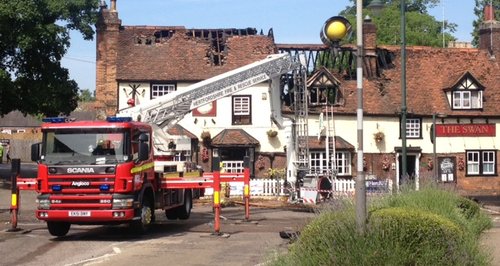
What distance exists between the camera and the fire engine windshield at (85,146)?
1692 centimetres

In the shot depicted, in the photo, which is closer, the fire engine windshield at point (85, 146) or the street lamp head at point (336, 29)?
the street lamp head at point (336, 29)

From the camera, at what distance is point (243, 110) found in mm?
37625

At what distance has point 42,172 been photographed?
17047mm

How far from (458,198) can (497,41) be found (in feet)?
93.0

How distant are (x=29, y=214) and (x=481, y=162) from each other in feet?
79.4

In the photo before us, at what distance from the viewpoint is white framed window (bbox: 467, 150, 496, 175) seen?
129ft

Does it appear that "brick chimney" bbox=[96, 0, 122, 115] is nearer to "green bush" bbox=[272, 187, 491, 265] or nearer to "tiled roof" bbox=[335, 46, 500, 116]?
"tiled roof" bbox=[335, 46, 500, 116]

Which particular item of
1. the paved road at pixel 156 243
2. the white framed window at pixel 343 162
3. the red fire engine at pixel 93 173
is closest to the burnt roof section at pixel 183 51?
the white framed window at pixel 343 162

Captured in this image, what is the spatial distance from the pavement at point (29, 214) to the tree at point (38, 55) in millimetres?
4068

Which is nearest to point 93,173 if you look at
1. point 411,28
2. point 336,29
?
point 336,29

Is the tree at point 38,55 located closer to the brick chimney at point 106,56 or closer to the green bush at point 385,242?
the brick chimney at point 106,56

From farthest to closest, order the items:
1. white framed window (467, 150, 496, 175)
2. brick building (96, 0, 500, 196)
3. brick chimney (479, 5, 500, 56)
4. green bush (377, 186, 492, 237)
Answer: brick chimney (479, 5, 500, 56) → white framed window (467, 150, 496, 175) → brick building (96, 0, 500, 196) → green bush (377, 186, 492, 237)

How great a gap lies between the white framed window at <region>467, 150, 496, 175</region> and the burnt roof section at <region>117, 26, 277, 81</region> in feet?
38.2

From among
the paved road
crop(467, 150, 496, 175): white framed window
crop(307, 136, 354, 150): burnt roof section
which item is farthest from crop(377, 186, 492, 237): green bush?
crop(467, 150, 496, 175): white framed window
